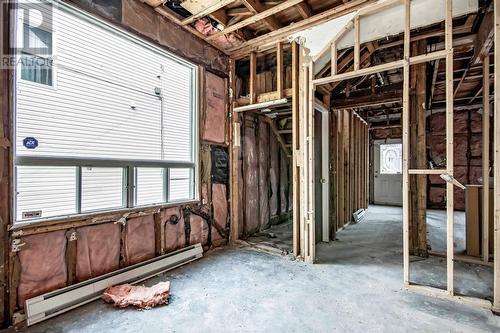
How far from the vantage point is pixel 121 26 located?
2770mm

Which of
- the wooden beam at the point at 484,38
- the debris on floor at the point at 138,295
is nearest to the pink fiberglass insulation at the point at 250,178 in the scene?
the debris on floor at the point at 138,295

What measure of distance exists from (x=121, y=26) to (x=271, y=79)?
212 centimetres

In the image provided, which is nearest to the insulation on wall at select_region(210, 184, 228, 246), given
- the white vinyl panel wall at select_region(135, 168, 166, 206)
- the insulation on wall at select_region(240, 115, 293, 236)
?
the insulation on wall at select_region(240, 115, 293, 236)

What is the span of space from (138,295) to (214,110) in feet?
8.86

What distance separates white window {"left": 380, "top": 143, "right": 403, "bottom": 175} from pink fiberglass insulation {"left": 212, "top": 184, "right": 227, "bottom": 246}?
6900mm

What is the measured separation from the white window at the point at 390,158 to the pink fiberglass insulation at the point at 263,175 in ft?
18.3

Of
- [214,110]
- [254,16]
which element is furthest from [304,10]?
[214,110]

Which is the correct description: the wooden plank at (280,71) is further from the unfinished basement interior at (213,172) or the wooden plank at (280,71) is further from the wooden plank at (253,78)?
the wooden plank at (253,78)

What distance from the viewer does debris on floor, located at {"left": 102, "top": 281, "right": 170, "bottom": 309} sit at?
7.40ft

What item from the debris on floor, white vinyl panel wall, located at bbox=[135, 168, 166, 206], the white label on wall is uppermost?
white vinyl panel wall, located at bbox=[135, 168, 166, 206]

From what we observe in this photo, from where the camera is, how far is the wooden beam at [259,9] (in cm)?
300

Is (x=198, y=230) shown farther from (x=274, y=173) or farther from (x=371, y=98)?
(x=371, y=98)

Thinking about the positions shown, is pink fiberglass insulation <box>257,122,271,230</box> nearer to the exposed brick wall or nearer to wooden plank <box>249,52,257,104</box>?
wooden plank <box>249,52,257,104</box>

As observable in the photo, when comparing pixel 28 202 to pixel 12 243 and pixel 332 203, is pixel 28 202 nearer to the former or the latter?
pixel 12 243
